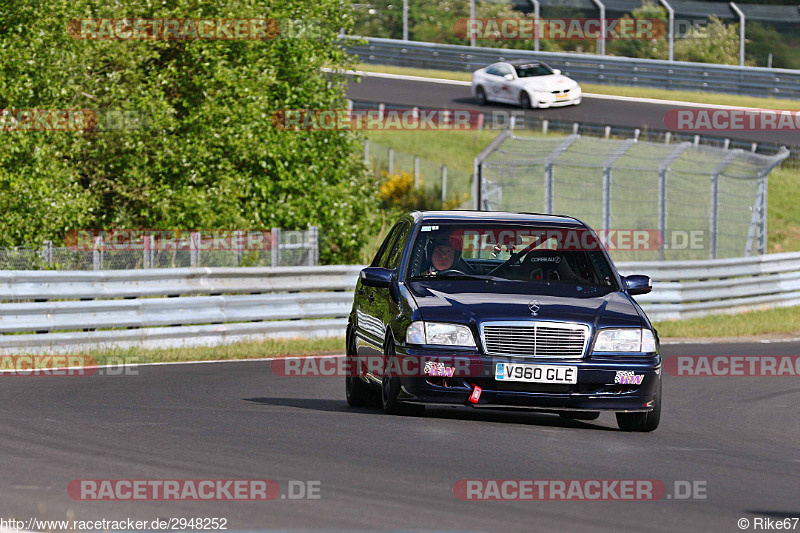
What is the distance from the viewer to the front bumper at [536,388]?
9344 mm

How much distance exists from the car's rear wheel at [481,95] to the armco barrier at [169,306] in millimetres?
21782

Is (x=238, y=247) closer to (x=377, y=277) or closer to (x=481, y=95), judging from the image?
(x=377, y=277)

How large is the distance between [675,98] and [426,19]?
41.7 feet

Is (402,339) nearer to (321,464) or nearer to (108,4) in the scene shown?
(321,464)

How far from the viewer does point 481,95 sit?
43.6 m

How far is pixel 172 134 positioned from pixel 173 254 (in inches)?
246

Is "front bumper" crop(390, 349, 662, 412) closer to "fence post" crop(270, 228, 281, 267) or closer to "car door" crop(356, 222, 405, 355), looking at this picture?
"car door" crop(356, 222, 405, 355)

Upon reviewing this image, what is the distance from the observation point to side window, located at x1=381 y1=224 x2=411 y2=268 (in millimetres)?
10770

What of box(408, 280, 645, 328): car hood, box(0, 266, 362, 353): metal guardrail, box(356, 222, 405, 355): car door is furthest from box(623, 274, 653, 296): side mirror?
box(0, 266, 362, 353): metal guardrail

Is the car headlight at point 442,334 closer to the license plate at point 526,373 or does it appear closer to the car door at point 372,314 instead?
the license plate at point 526,373

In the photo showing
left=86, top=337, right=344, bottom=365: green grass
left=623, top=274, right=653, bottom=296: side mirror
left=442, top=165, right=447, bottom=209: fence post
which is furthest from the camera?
left=442, top=165, right=447, bottom=209: fence post

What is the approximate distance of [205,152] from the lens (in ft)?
78.0

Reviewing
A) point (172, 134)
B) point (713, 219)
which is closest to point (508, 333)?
point (172, 134)

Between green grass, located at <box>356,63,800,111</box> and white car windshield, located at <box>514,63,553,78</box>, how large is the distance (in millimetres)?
4528
